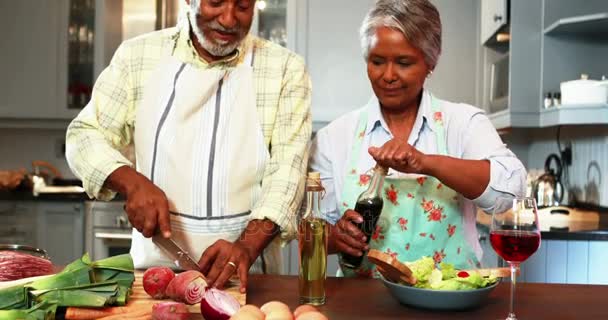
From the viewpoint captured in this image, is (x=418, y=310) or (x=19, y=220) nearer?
(x=418, y=310)

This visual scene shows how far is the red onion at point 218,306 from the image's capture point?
952mm

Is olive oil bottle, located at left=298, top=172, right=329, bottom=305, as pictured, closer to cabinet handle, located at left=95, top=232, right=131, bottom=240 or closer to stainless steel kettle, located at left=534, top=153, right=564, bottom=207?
Result: stainless steel kettle, located at left=534, top=153, right=564, bottom=207

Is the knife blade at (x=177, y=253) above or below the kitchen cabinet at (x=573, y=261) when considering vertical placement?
above

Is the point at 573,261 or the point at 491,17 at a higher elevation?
the point at 491,17

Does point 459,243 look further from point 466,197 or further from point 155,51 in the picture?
point 155,51

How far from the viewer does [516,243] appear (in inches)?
42.2

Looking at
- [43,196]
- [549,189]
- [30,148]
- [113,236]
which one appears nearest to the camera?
[549,189]

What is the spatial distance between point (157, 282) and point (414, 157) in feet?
1.82

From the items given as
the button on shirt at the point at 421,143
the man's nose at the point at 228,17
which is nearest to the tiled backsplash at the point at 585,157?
the button on shirt at the point at 421,143

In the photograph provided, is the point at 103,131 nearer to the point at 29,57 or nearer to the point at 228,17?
the point at 228,17

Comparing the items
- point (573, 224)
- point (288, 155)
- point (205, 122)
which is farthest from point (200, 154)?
point (573, 224)

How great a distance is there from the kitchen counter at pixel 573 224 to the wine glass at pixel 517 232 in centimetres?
120

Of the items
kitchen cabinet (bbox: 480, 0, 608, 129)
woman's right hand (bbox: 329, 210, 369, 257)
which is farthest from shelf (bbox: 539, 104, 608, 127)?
woman's right hand (bbox: 329, 210, 369, 257)

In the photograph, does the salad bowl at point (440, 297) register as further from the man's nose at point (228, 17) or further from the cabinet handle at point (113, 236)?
the cabinet handle at point (113, 236)
